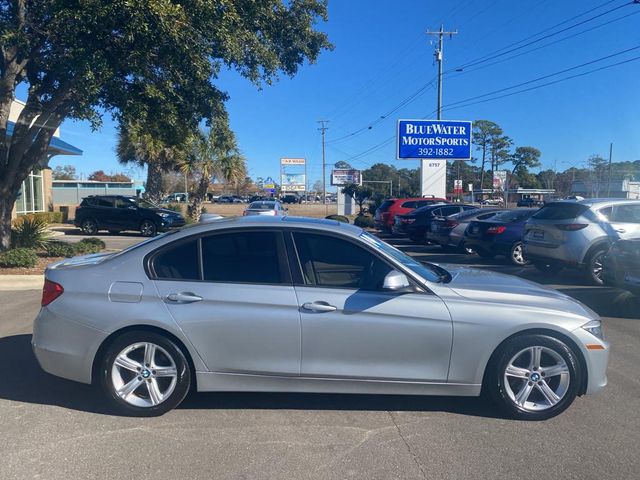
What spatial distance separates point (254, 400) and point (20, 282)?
701cm

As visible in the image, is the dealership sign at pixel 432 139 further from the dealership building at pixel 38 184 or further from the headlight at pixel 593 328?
the headlight at pixel 593 328

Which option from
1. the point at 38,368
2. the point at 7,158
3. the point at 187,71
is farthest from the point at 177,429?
the point at 7,158

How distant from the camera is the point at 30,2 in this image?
1151 centimetres

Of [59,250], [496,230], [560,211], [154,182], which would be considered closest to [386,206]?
[496,230]

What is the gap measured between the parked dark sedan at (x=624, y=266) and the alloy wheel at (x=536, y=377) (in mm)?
4638

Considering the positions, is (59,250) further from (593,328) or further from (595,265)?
(593,328)

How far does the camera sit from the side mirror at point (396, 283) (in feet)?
14.4

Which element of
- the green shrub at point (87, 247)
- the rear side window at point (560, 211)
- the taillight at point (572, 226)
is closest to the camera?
the taillight at point (572, 226)

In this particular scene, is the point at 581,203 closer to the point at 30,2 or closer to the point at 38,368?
the point at 38,368

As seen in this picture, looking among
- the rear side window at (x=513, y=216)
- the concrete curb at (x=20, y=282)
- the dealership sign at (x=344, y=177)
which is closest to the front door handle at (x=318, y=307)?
the concrete curb at (x=20, y=282)

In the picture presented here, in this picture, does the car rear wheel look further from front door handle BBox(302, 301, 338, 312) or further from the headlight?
front door handle BBox(302, 301, 338, 312)

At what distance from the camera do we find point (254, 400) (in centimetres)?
496

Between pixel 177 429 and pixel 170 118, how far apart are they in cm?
846

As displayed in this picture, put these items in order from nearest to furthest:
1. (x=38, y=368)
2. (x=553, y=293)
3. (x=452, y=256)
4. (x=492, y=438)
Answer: (x=492, y=438), (x=553, y=293), (x=38, y=368), (x=452, y=256)
